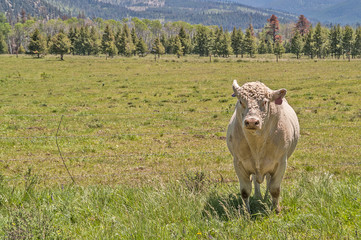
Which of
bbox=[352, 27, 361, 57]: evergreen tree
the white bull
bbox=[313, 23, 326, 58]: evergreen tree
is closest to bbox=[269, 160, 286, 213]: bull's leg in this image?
the white bull

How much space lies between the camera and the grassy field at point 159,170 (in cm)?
490

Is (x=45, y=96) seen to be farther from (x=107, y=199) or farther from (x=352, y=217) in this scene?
(x=352, y=217)

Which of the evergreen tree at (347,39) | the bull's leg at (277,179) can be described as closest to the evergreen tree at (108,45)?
the evergreen tree at (347,39)

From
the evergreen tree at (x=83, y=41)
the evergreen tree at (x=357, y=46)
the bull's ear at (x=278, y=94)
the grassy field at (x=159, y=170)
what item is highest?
the evergreen tree at (x=83, y=41)

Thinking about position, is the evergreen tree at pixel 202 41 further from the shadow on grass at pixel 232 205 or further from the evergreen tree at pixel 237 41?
the shadow on grass at pixel 232 205

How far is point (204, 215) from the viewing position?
5.28 meters

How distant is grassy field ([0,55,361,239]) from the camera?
490 cm

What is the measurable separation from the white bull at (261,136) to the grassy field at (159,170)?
681 millimetres

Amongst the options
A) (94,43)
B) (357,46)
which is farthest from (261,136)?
(94,43)

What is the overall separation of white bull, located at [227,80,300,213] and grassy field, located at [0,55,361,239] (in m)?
0.68

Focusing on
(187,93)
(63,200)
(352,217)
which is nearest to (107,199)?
(63,200)

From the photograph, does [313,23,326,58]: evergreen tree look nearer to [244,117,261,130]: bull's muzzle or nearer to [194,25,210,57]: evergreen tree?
[194,25,210,57]: evergreen tree

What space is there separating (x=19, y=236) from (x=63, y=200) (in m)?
1.58

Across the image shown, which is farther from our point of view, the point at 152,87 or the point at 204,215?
the point at 152,87
